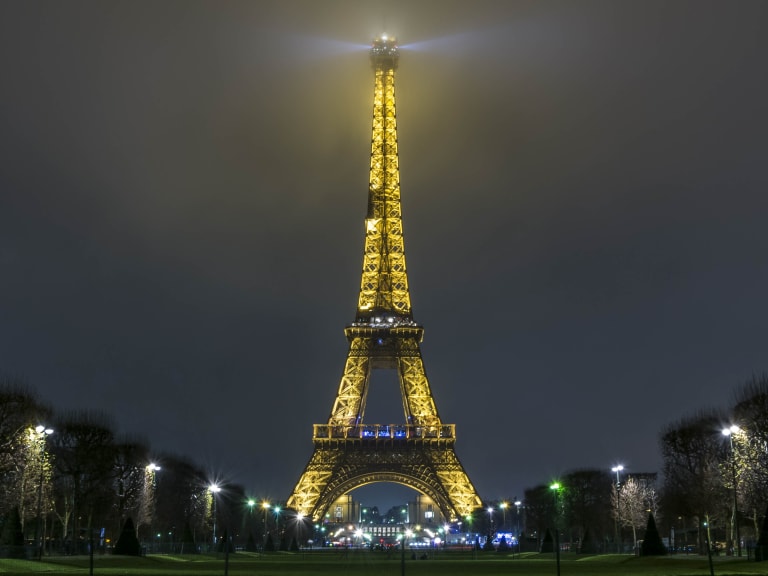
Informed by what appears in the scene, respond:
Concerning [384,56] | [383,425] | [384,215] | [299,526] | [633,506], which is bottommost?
[299,526]

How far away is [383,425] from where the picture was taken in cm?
11675

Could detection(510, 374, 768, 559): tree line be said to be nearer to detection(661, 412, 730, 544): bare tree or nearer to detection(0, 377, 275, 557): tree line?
detection(661, 412, 730, 544): bare tree

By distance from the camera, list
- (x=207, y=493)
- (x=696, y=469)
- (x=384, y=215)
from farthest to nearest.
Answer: (x=384, y=215), (x=207, y=493), (x=696, y=469)

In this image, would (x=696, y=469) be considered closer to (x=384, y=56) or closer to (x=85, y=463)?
(x=85, y=463)

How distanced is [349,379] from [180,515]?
80.5ft

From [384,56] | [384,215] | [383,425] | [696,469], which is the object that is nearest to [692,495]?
[696,469]

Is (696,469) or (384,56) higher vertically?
(384,56)

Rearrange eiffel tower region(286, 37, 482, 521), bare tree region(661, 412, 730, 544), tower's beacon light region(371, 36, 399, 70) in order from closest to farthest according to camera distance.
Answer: bare tree region(661, 412, 730, 544) → eiffel tower region(286, 37, 482, 521) → tower's beacon light region(371, 36, 399, 70)

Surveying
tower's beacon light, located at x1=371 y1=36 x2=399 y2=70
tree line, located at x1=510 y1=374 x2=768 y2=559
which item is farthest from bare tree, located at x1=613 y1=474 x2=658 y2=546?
tower's beacon light, located at x1=371 y1=36 x2=399 y2=70

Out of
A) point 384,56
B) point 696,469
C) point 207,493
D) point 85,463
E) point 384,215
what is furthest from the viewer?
point 384,56

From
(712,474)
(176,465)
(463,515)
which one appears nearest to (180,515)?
(176,465)

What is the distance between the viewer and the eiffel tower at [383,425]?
112 metres

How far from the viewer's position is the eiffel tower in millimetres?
112500

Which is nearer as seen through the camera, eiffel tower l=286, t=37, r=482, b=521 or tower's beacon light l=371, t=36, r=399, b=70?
eiffel tower l=286, t=37, r=482, b=521
